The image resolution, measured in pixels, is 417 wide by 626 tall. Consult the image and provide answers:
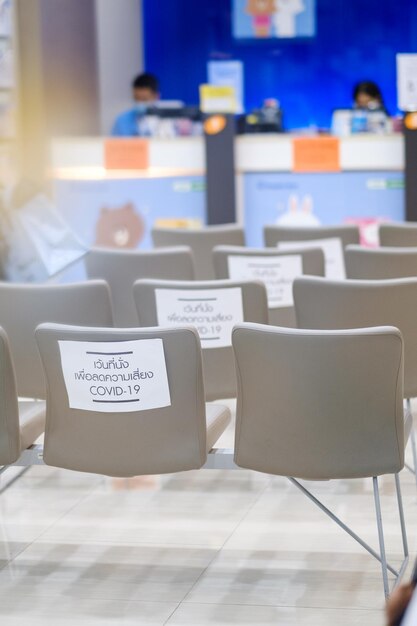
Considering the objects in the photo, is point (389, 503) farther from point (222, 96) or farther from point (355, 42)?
point (355, 42)

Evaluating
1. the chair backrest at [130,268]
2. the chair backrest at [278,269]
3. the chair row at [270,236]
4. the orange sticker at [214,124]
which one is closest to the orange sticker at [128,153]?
the orange sticker at [214,124]

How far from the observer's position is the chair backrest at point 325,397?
8.88ft

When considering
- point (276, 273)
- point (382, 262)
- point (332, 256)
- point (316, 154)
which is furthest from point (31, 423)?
point (316, 154)

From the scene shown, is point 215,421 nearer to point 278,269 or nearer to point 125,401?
point 125,401

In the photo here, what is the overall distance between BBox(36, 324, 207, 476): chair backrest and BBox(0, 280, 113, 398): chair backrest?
0.75 m

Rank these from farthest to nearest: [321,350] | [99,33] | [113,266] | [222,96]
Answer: [99,33] → [222,96] → [113,266] → [321,350]

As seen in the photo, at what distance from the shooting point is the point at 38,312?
368cm

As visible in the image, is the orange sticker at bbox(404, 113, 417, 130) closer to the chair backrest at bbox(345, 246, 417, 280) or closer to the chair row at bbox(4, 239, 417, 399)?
the chair backrest at bbox(345, 246, 417, 280)

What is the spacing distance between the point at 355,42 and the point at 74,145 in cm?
472

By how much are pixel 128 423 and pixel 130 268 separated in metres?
1.76

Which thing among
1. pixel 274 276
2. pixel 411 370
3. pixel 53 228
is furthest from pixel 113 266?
pixel 411 370

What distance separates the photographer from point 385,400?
2736 millimetres

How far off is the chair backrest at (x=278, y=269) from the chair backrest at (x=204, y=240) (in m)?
0.97

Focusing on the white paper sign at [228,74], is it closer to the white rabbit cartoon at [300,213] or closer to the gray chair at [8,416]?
the white rabbit cartoon at [300,213]
